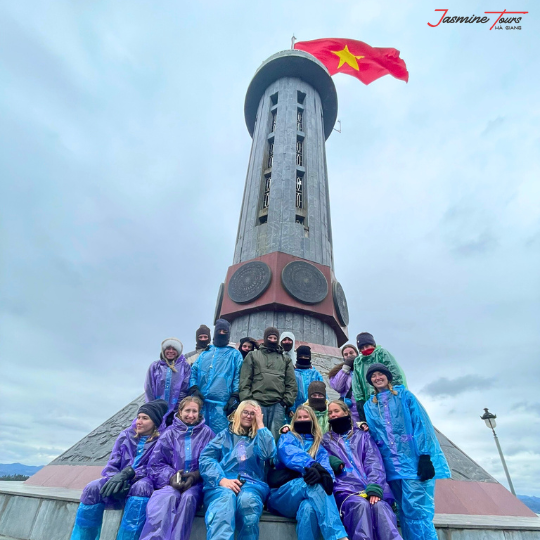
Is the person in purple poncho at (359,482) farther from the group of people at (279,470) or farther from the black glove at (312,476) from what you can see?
the black glove at (312,476)

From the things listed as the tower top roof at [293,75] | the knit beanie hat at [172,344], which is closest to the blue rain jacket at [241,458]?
the knit beanie hat at [172,344]

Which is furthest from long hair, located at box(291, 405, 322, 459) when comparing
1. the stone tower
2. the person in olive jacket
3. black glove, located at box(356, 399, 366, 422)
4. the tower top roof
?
the tower top roof

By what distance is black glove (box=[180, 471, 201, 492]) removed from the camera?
137 inches

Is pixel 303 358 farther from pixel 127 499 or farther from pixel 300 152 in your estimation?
pixel 300 152

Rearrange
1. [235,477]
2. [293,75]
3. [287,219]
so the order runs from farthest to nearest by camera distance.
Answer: [293,75], [287,219], [235,477]

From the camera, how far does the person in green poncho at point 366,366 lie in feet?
16.1

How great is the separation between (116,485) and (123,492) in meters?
0.14

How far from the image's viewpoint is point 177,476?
3568 mm

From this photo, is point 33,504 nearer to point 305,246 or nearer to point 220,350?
point 220,350

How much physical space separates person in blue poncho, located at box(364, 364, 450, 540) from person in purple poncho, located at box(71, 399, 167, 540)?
2.55 m

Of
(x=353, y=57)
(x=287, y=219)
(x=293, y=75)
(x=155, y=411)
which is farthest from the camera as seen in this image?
(x=353, y=57)

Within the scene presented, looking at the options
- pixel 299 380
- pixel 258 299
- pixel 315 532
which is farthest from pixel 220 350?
pixel 258 299

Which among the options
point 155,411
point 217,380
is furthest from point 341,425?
point 155,411

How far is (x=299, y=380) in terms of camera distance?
5.55m
